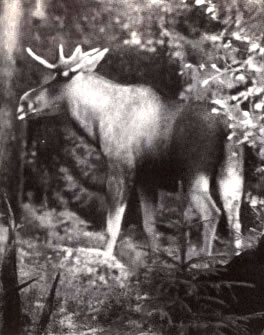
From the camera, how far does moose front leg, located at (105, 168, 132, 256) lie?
11.3 ft

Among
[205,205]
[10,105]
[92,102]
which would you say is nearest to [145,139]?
[92,102]

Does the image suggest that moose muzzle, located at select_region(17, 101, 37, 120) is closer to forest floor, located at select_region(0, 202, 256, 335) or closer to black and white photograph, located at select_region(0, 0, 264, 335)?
black and white photograph, located at select_region(0, 0, 264, 335)

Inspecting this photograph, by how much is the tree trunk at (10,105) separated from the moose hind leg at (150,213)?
0.59 meters

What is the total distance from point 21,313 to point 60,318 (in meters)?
0.18

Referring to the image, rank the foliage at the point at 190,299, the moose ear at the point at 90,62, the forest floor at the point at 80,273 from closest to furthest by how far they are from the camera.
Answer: the foliage at the point at 190,299, the forest floor at the point at 80,273, the moose ear at the point at 90,62

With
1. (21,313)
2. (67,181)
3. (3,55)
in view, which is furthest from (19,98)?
(21,313)

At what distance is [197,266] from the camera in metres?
3.36

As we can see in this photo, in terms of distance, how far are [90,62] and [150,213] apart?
2.46 feet

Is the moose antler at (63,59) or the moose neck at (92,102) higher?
the moose antler at (63,59)

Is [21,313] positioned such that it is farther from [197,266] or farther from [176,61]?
[176,61]

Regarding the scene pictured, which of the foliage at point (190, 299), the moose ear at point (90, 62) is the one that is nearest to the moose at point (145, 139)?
the moose ear at point (90, 62)

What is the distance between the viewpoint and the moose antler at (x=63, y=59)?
346 centimetres

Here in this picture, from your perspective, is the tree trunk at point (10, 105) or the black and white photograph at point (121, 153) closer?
the black and white photograph at point (121, 153)

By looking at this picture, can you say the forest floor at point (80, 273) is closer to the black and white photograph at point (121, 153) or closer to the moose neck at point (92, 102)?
the black and white photograph at point (121, 153)
